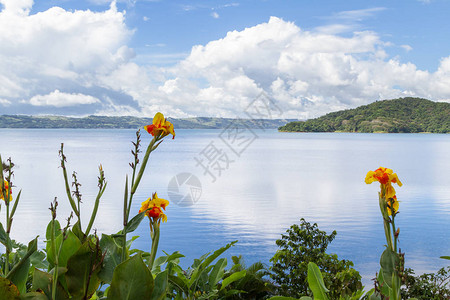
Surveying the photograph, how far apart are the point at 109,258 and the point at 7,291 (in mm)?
239

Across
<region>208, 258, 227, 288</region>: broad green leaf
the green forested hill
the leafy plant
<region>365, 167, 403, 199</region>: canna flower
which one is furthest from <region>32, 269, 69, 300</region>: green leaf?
the green forested hill

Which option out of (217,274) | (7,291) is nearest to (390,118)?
(217,274)

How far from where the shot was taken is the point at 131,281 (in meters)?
0.92

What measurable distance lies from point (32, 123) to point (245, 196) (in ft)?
415

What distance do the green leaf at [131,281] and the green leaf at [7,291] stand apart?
21 cm

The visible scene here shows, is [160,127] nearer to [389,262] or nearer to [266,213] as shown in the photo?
[389,262]

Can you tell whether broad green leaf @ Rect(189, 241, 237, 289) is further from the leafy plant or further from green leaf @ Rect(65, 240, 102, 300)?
the leafy plant

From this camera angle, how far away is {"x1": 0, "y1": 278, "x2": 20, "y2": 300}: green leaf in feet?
2.98

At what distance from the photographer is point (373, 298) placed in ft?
4.49

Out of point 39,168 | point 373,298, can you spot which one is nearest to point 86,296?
point 373,298

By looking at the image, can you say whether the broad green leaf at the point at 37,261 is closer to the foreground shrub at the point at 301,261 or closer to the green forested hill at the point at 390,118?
the foreground shrub at the point at 301,261

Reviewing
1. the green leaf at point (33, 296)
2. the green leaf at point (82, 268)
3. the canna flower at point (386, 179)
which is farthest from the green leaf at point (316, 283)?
the green leaf at point (33, 296)

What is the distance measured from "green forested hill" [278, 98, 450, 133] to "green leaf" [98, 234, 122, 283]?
9292 cm

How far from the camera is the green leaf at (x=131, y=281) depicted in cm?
91
